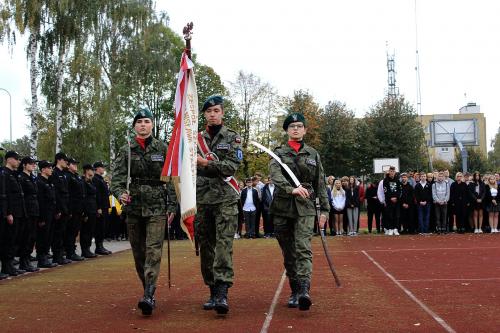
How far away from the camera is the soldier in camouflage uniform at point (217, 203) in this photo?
7.36 meters

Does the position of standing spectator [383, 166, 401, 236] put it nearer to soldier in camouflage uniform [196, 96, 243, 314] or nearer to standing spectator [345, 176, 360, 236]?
standing spectator [345, 176, 360, 236]

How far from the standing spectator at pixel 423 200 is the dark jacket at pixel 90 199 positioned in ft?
37.5

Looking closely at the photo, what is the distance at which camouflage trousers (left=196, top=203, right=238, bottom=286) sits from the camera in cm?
736

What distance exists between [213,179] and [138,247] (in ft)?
4.04

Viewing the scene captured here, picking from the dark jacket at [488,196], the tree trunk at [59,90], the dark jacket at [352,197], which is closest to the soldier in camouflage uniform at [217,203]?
the dark jacket at [352,197]

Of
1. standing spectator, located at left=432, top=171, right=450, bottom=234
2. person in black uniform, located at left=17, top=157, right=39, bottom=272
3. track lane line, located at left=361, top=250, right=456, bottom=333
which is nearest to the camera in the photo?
track lane line, located at left=361, top=250, right=456, bottom=333

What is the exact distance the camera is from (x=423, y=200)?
877 inches

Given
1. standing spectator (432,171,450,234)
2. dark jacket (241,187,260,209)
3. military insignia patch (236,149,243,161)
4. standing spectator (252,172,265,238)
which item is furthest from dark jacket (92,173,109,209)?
standing spectator (432,171,450,234)

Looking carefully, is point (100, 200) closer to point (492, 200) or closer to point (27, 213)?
point (27, 213)

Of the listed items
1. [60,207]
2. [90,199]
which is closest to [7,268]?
[60,207]

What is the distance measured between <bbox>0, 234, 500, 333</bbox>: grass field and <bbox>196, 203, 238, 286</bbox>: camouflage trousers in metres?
0.46

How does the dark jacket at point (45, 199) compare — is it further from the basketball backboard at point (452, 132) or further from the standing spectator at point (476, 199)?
the basketball backboard at point (452, 132)

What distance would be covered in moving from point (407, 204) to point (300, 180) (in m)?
15.2

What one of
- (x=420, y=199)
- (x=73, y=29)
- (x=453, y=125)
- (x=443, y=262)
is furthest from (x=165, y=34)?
(x=443, y=262)
